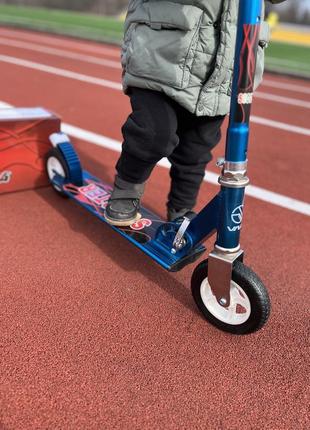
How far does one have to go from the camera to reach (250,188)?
3291 millimetres

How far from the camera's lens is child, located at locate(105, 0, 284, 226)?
172 centimetres

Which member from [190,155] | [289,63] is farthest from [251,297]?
[289,63]

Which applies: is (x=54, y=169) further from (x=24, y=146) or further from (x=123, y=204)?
(x=123, y=204)

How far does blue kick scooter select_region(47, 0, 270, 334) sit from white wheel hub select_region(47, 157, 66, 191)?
75 cm

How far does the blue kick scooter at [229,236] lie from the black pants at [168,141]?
0.90 ft

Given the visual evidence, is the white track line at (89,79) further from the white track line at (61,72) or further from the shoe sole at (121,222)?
the shoe sole at (121,222)

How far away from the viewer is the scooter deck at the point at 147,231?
2007 millimetres

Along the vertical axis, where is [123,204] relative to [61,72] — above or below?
above

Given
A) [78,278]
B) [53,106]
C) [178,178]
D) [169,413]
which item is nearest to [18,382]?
[169,413]

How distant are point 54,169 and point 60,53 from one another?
7281 millimetres

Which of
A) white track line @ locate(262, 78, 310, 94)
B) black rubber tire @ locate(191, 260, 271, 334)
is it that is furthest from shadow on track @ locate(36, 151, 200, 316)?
white track line @ locate(262, 78, 310, 94)

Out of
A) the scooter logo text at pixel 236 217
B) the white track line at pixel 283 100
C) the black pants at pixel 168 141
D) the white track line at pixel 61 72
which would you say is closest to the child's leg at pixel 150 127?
the black pants at pixel 168 141

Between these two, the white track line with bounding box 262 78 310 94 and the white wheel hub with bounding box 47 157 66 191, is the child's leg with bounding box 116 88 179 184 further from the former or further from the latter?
the white track line with bounding box 262 78 310 94

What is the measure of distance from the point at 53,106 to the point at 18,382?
Answer: 4077mm
